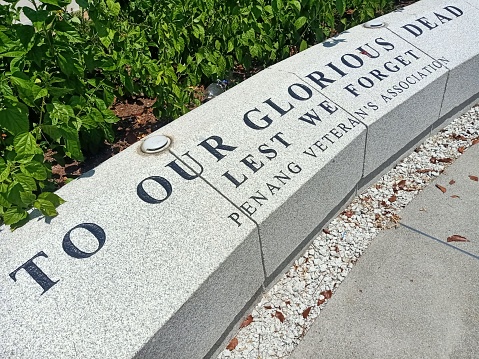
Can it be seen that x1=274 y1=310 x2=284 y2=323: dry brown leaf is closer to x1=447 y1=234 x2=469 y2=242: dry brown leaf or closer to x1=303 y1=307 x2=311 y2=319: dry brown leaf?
x1=303 y1=307 x2=311 y2=319: dry brown leaf

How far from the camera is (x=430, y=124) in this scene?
3545mm

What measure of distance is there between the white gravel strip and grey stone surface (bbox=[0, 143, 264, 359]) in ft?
0.66

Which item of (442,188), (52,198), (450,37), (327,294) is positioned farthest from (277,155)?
(450,37)

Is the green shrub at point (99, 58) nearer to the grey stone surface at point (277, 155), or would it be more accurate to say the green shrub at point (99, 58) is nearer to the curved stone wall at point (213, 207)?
the curved stone wall at point (213, 207)

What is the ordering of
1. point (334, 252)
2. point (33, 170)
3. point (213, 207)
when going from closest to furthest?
point (33, 170) → point (213, 207) → point (334, 252)

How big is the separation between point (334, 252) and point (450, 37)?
2.14 meters

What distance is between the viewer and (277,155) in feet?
8.52

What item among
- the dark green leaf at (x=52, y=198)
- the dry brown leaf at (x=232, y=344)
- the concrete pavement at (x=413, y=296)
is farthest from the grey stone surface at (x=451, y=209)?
the dark green leaf at (x=52, y=198)

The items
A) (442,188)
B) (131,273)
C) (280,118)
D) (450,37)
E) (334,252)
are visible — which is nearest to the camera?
(131,273)

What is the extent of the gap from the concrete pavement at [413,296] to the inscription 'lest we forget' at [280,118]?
30.9 inches

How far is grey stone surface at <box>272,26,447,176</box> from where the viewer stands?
3.02m

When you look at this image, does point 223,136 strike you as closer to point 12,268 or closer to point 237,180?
point 237,180

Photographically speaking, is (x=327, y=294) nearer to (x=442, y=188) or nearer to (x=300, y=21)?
(x=442, y=188)

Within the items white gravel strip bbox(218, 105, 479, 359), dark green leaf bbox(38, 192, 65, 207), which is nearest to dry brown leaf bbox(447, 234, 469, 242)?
white gravel strip bbox(218, 105, 479, 359)
